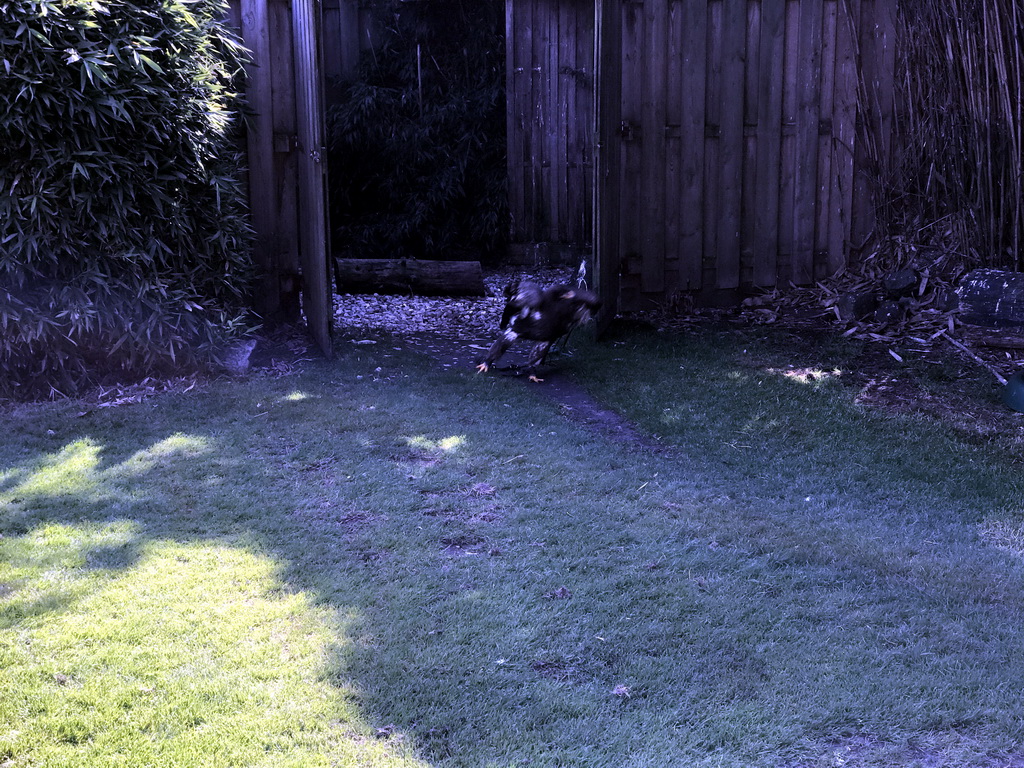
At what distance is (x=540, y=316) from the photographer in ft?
19.1

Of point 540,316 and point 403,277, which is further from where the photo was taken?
point 403,277

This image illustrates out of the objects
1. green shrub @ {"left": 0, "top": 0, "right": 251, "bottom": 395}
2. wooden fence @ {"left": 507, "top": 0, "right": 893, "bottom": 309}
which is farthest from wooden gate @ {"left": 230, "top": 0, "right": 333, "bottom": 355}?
wooden fence @ {"left": 507, "top": 0, "right": 893, "bottom": 309}

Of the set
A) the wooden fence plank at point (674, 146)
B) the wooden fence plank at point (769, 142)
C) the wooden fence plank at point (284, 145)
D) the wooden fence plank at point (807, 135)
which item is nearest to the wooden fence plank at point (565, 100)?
the wooden fence plank at point (674, 146)

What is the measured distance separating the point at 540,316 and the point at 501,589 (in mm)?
2959

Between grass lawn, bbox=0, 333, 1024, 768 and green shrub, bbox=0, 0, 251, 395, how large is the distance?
21.3 inches

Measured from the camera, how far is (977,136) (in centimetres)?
671

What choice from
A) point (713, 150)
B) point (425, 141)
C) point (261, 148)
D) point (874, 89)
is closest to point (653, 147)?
point (713, 150)

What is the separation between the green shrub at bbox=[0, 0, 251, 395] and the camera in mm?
4848

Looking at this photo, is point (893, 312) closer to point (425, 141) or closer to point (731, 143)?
point (731, 143)

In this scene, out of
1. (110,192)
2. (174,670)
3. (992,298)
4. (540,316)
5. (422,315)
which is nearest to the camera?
Answer: (174,670)

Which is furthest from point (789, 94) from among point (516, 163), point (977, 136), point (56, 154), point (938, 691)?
point (938, 691)

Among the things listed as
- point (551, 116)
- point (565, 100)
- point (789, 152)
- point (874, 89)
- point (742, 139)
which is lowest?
point (789, 152)

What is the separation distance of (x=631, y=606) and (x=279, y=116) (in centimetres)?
486

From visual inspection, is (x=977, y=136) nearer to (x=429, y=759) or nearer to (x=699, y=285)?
(x=699, y=285)
